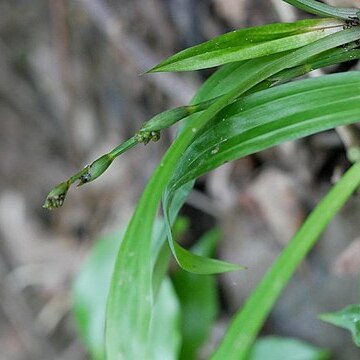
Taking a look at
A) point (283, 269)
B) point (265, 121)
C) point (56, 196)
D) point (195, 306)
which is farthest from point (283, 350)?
point (56, 196)

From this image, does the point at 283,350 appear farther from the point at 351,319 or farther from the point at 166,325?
the point at 351,319

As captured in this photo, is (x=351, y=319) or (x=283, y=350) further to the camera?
(x=283, y=350)

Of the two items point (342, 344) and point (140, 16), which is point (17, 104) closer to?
point (140, 16)

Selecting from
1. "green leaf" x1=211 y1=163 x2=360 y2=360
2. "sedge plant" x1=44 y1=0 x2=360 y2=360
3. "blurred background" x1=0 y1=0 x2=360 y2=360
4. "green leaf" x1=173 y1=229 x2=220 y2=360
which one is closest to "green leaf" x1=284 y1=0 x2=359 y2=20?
"sedge plant" x1=44 y1=0 x2=360 y2=360

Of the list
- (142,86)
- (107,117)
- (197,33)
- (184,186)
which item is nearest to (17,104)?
(107,117)

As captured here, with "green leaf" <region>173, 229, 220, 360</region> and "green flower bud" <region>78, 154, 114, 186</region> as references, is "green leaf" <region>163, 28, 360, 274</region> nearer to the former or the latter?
"green flower bud" <region>78, 154, 114, 186</region>
